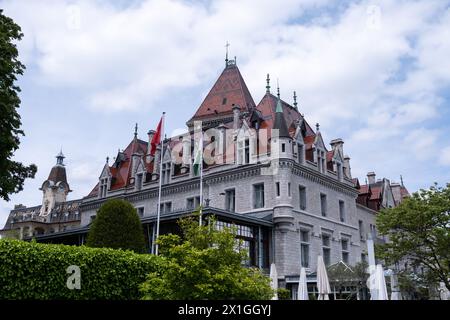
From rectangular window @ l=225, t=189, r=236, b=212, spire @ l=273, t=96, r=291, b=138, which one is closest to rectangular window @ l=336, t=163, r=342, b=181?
spire @ l=273, t=96, r=291, b=138

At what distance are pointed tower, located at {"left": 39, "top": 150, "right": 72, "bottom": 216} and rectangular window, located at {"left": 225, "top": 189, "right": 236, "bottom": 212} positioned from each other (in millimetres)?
56010

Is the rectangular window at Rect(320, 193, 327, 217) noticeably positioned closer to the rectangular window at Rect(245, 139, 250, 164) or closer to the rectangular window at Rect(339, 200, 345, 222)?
the rectangular window at Rect(339, 200, 345, 222)

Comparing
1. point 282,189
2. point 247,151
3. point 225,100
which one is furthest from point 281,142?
point 225,100

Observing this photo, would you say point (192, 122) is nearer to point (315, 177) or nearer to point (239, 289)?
point (315, 177)

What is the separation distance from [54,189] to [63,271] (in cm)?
7381

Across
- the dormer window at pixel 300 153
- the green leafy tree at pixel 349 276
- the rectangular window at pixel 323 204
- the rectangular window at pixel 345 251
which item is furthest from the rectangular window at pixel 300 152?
the green leafy tree at pixel 349 276

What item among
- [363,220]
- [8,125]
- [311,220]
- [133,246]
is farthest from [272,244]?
[8,125]

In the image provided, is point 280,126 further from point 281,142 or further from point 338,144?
point 338,144

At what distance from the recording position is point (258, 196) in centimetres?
3603

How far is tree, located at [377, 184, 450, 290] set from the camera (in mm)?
28766

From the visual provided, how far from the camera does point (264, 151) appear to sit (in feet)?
119

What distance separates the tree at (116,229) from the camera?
952 inches

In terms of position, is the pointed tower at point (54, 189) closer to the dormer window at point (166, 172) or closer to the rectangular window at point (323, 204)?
the dormer window at point (166, 172)

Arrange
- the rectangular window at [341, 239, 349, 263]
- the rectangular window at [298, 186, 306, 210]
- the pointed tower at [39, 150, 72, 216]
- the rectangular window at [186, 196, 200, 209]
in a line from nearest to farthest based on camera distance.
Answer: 1. the rectangular window at [298, 186, 306, 210]
2. the rectangular window at [186, 196, 200, 209]
3. the rectangular window at [341, 239, 349, 263]
4. the pointed tower at [39, 150, 72, 216]
